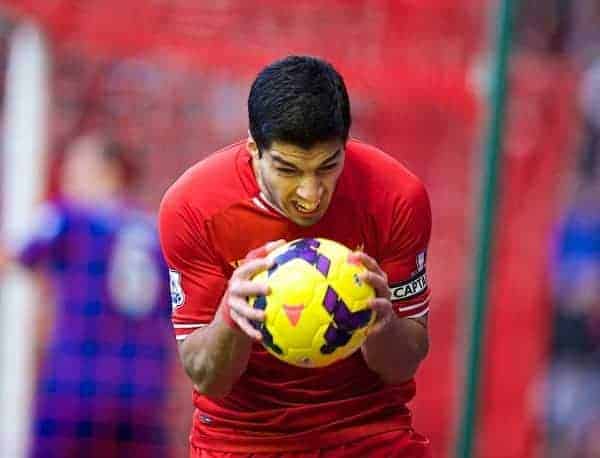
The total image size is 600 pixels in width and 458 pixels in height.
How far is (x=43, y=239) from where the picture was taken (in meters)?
7.52

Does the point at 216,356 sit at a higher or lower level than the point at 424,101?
higher

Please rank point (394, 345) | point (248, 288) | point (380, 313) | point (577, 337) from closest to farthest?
1. point (248, 288)
2. point (380, 313)
3. point (394, 345)
4. point (577, 337)

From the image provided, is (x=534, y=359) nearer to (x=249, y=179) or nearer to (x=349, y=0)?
(x=349, y=0)

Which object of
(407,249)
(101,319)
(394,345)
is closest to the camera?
(394,345)

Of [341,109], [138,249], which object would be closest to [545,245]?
[138,249]

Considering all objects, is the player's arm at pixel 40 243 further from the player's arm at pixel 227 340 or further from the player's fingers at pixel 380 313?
the player's fingers at pixel 380 313

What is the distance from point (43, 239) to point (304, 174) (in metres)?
3.75

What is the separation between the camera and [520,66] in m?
7.98

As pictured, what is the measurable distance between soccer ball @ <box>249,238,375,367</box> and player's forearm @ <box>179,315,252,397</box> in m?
0.14

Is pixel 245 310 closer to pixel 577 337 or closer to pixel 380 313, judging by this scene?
pixel 380 313

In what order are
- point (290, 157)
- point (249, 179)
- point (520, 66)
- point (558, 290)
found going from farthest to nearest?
point (558, 290), point (520, 66), point (249, 179), point (290, 157)

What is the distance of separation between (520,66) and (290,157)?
4215 millimetres

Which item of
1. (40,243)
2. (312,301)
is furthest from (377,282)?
(40,243)

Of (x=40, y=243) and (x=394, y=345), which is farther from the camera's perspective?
(x=40, y=243)
